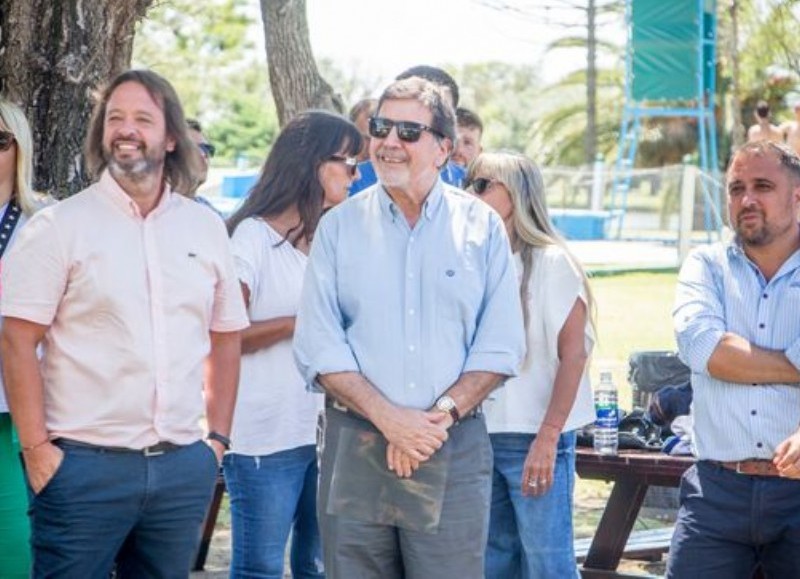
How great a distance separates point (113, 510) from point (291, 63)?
253 inches

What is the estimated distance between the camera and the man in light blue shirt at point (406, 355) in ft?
15.4

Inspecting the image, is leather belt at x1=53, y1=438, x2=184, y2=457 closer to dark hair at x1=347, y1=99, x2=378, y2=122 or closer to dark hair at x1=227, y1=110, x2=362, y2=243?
dark hair at x1=227, y1=110, x2=362, y2=243

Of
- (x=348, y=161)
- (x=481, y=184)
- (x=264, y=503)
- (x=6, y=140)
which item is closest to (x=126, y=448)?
(x=264, y=503)

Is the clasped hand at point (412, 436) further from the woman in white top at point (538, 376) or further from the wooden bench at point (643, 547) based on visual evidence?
the wooden bench at point (643, 547)

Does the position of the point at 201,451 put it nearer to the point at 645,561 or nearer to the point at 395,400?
the point at 395,400

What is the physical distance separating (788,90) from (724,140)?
234 cm

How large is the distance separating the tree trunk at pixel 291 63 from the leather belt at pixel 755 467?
571 centimetres

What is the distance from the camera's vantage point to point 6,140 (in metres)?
5.27

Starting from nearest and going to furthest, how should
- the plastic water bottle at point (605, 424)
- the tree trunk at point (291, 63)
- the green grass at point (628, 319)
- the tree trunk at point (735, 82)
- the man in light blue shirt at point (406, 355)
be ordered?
the man in light blue shirt at point (406, 355) → the plastic water bottle at point (605, 424) → the tree trunk at point (291, 63) → the green grass at point (628, 319) → the tree trunk at point (735, 82)

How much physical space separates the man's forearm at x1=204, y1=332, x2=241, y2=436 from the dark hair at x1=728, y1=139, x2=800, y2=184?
5.95 feet

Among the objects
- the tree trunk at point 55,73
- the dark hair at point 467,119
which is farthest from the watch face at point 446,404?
the dark hair at point 467,119

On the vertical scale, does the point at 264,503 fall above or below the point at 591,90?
below

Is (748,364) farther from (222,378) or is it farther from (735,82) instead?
(735,82)

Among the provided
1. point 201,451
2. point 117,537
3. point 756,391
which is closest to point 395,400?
point 201,451
